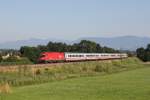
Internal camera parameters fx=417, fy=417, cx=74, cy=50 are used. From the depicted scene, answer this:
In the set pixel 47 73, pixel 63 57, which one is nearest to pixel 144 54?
pixel 63 57

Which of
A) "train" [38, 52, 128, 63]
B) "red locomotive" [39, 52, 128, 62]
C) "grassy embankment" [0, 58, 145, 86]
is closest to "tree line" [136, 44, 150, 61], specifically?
"red locomotive" [39, 52, 128, 62]

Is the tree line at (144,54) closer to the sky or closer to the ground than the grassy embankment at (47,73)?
closer to the sky

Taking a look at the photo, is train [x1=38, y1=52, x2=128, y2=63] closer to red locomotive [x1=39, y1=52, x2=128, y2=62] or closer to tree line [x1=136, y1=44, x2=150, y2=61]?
red locomotive [x1=39, y1=52, x2=128, y2=62]

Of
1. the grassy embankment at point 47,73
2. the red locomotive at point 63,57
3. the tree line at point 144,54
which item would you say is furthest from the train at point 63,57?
the tree line at point 144,54

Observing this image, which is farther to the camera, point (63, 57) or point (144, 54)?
point (144, 54)

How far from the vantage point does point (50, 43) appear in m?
138

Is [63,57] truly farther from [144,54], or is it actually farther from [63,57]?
[144,54]

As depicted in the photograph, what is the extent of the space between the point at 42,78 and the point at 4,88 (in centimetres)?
2073

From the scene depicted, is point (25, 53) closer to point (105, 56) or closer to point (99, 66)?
point (105, 56)

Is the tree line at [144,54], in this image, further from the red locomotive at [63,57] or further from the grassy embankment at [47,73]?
the grassy embankment at [47,73]

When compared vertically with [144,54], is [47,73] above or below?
below

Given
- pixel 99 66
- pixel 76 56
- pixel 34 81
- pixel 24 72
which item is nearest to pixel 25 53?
pixel 76 56

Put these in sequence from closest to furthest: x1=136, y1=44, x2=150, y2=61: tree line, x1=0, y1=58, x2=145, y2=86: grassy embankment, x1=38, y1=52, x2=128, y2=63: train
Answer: x1=0, y1=58, x2=145, y2=86: grassy embankment < x1=38, y1=52, x2=128, y2=63: train < x1=136, y1=44, x2=150, y2=61: tree line

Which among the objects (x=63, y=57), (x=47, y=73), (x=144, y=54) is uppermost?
(x=63, y=57)
